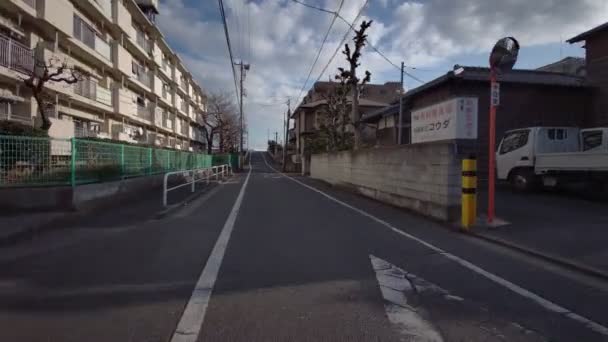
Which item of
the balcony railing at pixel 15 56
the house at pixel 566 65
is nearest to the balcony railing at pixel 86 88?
the balcony railing at pixel 15 56

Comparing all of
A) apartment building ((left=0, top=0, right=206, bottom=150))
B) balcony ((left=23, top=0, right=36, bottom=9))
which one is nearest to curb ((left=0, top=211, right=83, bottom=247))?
apartment building ((left=0, top=0, right=206, bottom=150))

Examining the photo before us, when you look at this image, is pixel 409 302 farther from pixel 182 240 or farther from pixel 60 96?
pixel 60 96

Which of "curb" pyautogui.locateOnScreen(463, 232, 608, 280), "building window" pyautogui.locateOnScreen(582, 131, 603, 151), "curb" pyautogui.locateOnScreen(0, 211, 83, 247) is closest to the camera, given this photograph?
"curb" pyautogui.locateOnScreen(463, 232, 608, 280)

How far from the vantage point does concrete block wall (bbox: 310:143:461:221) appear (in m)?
7.88

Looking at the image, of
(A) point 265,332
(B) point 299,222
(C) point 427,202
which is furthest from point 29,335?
(C) point 427,202

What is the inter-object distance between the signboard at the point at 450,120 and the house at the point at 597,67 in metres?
11.8

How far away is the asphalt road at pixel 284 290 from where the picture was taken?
293 cm

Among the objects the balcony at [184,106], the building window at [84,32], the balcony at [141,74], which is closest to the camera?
the building window at [84,32]

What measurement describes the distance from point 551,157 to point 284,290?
A: 10509mm

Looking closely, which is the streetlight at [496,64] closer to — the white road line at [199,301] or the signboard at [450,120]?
the signboard at [450,120]

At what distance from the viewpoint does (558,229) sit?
6703mm

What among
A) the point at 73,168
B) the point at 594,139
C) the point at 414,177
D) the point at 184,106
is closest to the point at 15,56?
the point at 73,168

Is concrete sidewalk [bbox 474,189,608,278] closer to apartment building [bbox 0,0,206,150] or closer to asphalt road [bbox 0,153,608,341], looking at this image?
asphalt road [bbox 0,153,608,341]

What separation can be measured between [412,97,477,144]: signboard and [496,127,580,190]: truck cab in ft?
16.4
